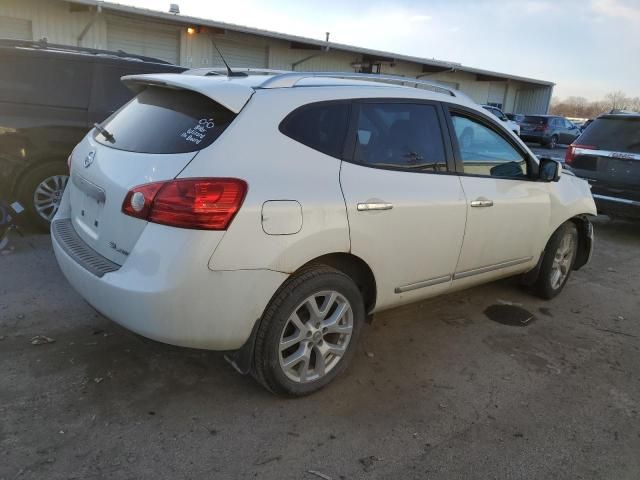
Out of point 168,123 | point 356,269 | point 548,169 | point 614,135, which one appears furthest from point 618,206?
point 168,123

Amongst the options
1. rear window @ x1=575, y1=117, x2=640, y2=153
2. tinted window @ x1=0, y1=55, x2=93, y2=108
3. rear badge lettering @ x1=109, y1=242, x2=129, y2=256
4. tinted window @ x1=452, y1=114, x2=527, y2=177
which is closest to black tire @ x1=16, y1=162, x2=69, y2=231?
tinted window @ x1=0, y1=55, x2=93, y2=108

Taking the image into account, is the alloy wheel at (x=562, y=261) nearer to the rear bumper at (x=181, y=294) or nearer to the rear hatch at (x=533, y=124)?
the rear bumper at (x=181, y=294)

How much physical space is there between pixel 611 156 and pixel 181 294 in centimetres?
712

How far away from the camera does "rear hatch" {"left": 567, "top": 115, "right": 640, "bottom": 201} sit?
732 cm

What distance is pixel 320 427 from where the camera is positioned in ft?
9.25

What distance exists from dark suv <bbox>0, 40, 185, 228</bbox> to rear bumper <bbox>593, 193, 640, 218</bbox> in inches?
259

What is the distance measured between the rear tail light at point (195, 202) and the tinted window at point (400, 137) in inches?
34.3

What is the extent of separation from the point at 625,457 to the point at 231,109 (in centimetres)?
270

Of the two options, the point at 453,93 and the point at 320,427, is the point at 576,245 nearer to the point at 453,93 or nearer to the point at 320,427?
the point at 453,93

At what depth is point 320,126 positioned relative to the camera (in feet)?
9.55

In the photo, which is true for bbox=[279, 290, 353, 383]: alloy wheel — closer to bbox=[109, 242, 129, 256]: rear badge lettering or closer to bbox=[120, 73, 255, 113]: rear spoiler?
bbox=[109, 242, 129, 256]: rear badge lettering

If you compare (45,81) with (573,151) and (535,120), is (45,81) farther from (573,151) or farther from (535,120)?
(535,120)

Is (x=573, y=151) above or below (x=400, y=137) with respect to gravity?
below

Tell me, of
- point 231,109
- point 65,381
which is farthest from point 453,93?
point 65,381
